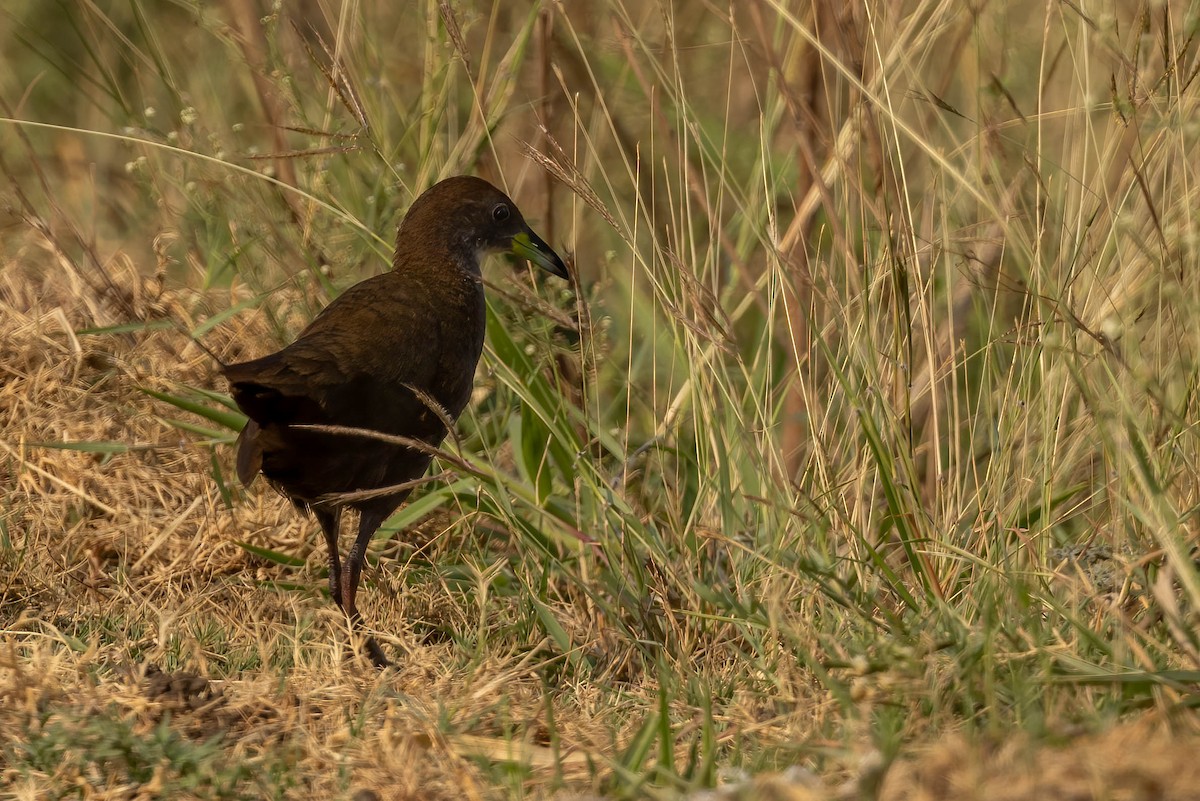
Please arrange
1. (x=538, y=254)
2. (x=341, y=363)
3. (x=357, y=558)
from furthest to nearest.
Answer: (x=538, y=254)
(x=357, y=558)
(x=341, y=363)

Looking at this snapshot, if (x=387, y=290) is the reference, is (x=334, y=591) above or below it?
below

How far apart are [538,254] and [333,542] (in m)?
1.15

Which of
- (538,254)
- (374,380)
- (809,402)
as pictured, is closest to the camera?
(809,402)

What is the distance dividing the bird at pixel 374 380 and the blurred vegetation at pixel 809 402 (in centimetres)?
15

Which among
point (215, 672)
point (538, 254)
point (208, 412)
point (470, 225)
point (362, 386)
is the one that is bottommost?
point (215, 672)

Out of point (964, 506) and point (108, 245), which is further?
point (108, 245)

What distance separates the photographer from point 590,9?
231 inches

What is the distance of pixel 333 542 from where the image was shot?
3639mm

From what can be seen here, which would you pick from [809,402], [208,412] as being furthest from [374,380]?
[809,402]

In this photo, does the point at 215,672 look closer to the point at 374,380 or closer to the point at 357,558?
the point at 357,558

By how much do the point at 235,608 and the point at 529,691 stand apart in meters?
1.00

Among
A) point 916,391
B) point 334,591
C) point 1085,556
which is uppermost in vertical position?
point 916,391

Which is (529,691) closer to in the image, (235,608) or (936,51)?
(235,608)

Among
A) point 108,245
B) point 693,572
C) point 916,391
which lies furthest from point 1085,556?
point 108,245
